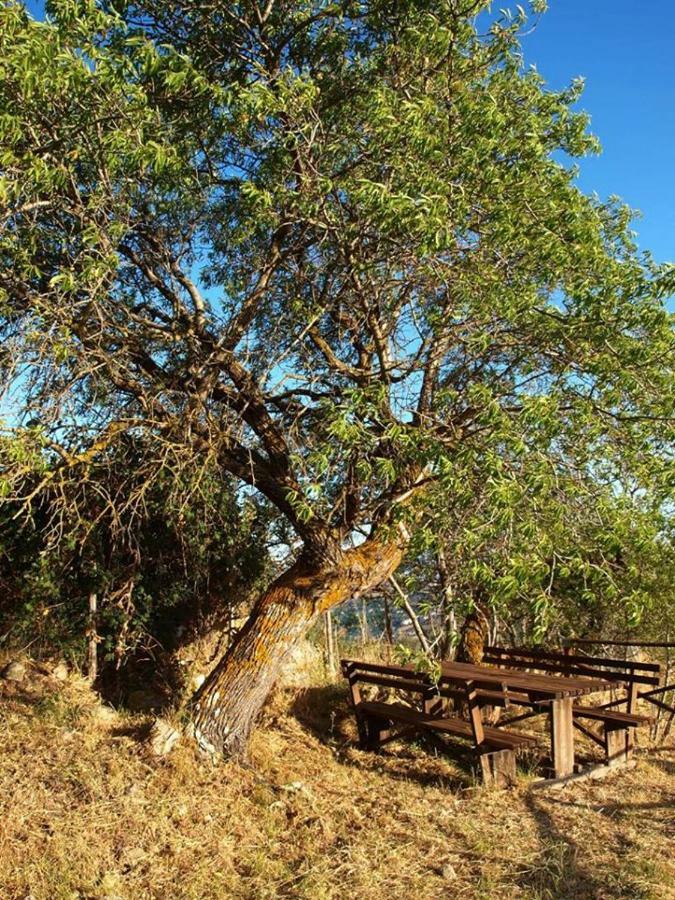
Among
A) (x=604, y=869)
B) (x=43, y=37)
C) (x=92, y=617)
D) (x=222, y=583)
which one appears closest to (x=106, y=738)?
(x=92, y=617)

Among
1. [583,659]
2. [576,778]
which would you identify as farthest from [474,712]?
[583,659]

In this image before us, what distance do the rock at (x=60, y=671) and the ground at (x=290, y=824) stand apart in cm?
60

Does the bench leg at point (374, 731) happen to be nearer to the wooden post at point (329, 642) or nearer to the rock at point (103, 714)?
the wooden post at point (329, 642)

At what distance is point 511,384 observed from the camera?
5852 millimetres

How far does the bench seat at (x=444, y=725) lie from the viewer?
602 centimetres

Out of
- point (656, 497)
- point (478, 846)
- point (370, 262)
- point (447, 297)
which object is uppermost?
point (370, 262)

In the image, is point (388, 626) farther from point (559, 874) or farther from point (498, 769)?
point (559, 874)

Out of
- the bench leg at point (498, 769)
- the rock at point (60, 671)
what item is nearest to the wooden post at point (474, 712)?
the bench leg at point (498, 769)

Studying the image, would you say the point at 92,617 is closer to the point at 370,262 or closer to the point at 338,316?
the point at 338,316

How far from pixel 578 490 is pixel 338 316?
319 centimetres

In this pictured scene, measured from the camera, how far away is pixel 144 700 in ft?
24.6

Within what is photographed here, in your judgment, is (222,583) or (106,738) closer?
(106,738)

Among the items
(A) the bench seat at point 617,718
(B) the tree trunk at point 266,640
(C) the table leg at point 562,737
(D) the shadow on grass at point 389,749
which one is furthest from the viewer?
(A) the bench seat at point 617,718

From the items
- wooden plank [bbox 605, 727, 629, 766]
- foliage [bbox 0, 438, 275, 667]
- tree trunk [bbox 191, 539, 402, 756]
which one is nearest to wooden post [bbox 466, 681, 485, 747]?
tree trunk [bbox 191, 539, 402, 756]
